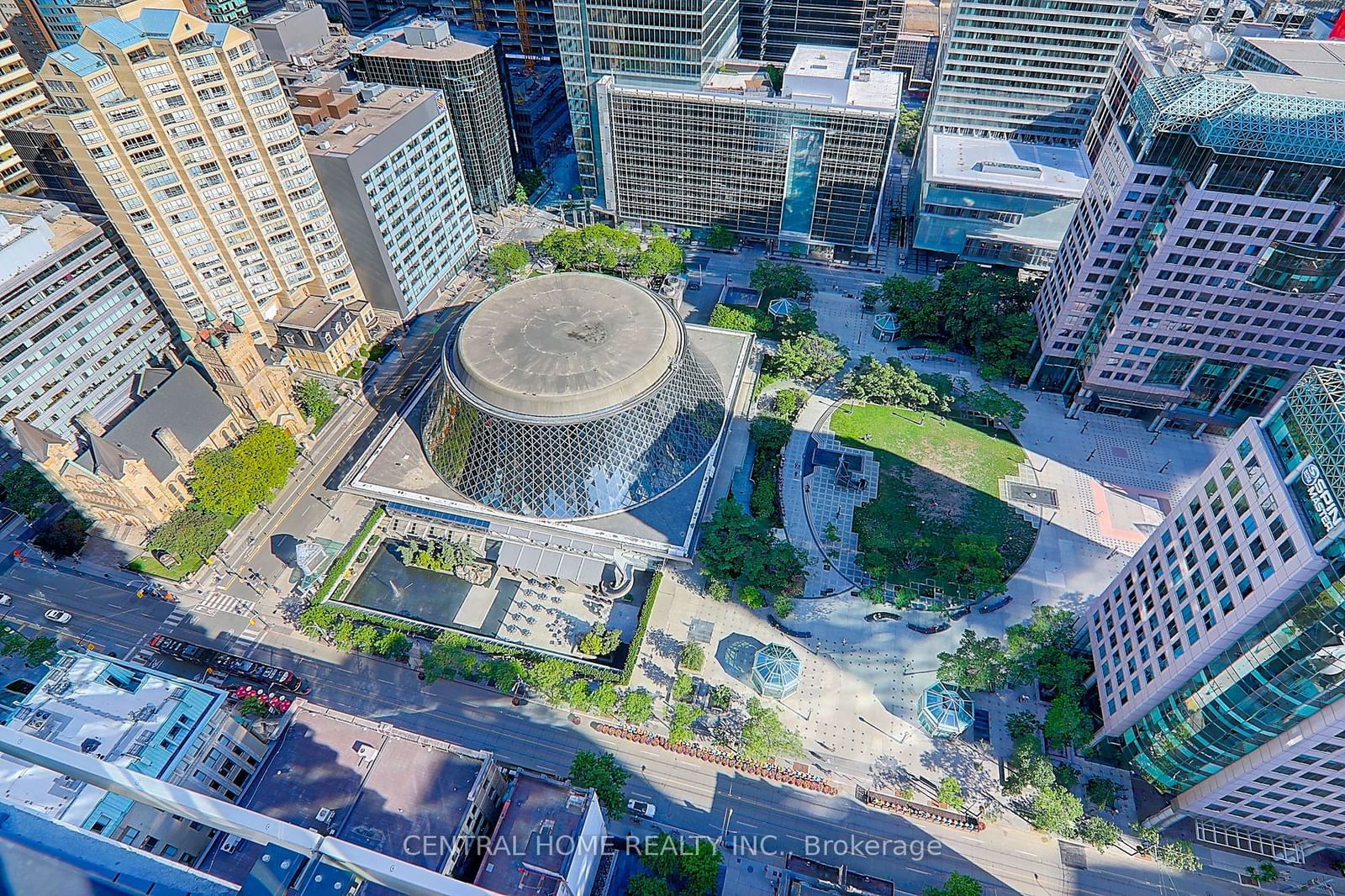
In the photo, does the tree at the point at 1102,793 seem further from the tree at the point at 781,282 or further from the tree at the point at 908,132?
the tree at the point at 908,132

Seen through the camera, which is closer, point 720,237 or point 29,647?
point 29,647

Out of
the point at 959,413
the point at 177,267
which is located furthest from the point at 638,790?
the point at 177,267

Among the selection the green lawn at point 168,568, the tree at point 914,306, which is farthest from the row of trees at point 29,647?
the tree at point 914,306

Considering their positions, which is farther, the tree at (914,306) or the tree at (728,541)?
the tree at (914,306)

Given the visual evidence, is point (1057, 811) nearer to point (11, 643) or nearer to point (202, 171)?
point (11, 643)

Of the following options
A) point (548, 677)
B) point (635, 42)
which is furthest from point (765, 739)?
point (635, 42)

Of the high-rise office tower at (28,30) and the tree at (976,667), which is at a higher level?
the high-rise office tower at (28,30)

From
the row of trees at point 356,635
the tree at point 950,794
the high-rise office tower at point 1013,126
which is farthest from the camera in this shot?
the high-rise office tower at point 1013,126

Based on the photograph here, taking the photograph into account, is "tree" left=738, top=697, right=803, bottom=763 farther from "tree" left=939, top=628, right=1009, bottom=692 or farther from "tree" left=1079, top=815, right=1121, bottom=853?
"tree" left=1079, top=815, right=1121, bottom=853
